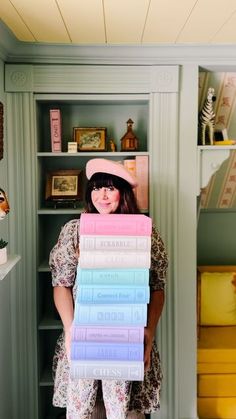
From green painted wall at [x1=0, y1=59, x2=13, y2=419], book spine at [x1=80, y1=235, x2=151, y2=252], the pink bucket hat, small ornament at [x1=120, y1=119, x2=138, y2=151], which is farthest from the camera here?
small ornament at [x1=120, y1=119, x2=138, y2=151]

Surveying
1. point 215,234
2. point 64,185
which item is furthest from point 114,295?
point 215,234

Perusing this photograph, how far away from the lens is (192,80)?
2.13 metres

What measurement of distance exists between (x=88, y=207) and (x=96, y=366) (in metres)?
0.70

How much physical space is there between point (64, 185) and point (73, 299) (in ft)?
2.29

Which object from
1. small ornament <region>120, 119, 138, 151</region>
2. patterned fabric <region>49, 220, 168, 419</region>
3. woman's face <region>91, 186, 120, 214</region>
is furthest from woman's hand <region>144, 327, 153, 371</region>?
small ornament <region>120, 119, 138, 151</region>

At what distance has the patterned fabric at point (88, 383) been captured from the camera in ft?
5.64

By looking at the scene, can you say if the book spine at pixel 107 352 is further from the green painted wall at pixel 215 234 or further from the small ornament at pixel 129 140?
the green painted wall at pixel 215 234

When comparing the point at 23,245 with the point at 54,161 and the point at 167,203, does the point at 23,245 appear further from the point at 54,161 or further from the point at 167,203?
the point at 167,203

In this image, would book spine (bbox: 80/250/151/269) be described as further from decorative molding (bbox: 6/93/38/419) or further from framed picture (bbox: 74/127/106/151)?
framed picture (bbox: 74/127/106/151)

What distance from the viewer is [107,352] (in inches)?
61.8

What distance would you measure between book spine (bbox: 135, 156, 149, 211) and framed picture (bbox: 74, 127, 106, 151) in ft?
0.77

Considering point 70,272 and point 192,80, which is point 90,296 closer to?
point 70,272

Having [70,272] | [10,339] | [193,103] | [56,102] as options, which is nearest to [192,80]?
[193,103]

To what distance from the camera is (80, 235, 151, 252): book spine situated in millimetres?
1638
